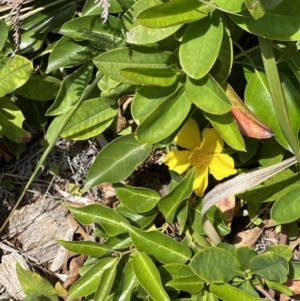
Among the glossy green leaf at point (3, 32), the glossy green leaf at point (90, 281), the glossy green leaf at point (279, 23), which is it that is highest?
the glossy green leaf at point (3, 32)

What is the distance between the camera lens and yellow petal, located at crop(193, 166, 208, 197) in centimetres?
170

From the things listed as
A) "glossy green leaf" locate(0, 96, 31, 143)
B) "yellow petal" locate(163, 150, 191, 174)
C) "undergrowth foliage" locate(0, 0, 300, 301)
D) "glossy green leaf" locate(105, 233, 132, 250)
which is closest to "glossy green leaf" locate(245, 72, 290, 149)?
"undergrowth foliage" locate(0, 0, 300, 301)

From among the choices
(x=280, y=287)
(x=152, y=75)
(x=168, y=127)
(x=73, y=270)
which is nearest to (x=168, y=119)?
(x=168, y=127)

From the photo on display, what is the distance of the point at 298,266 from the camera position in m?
1.72

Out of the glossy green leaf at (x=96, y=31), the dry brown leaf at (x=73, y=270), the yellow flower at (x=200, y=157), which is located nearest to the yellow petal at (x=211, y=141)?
the yellow flower at (x=200, y=157)

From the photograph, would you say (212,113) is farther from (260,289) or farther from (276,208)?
(260,289)

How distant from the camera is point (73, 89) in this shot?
164 centimetres

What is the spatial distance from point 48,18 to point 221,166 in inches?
25.3

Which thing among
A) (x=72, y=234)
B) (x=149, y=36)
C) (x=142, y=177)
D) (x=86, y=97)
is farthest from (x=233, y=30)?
(x=72, y=234)

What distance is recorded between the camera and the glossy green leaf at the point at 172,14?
3.96 ft

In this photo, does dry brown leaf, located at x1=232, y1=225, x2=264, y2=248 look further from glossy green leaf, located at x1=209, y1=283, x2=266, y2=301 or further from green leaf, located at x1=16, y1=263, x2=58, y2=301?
green leaf, located at x1=16, y1=263, x2=58, y2=301

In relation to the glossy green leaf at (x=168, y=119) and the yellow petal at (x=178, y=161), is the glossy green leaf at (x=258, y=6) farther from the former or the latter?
the yellow petal at (x=178, y=161)

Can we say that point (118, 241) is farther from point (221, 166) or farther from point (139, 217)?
point (221, 166)

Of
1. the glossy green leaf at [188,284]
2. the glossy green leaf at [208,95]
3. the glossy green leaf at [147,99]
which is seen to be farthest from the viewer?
the glossy green leaf at [188,284]
